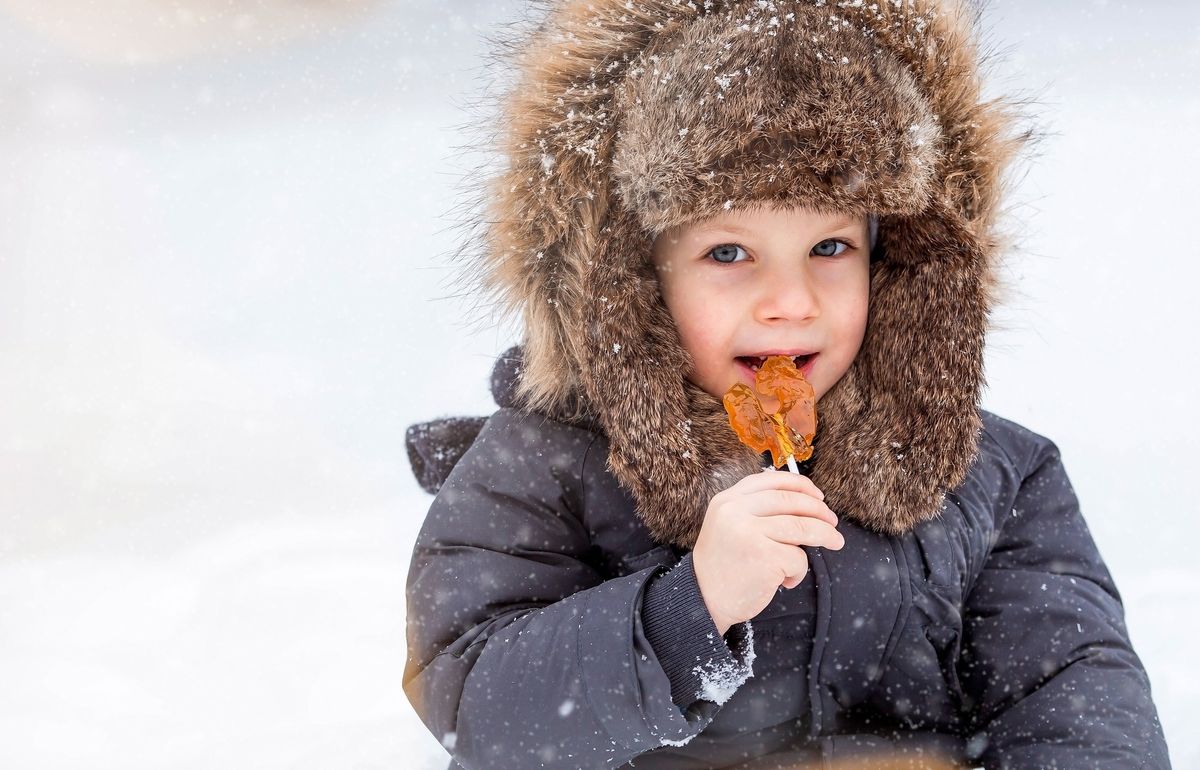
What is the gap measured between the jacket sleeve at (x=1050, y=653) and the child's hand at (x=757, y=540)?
544 millimetres

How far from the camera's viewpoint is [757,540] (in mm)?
1159

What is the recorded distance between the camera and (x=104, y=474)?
2816 mm

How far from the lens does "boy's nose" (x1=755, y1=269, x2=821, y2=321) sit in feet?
4.35

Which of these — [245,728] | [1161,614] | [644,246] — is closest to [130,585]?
[245,728]

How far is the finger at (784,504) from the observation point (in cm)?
116

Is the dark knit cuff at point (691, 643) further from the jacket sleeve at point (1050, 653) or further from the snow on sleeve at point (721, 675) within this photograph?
the jacket sleeve at point (1050, 653)

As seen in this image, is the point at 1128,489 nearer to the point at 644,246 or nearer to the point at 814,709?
the point at 814,709

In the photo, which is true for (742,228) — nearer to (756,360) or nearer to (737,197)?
(737,197)

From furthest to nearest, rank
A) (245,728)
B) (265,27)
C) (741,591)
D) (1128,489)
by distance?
(265,27)
(1128,489)
(245,728)
(741,591)

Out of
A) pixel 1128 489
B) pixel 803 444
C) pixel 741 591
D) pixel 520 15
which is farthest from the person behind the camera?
pixel 1128 489

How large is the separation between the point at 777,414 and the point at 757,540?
0.22 m

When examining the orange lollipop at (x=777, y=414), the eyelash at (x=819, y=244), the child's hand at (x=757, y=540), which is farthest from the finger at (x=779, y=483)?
the eyelash at (x=819, y=244)

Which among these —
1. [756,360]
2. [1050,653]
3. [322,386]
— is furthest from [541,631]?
[322,386]

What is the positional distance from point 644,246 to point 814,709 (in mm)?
681
